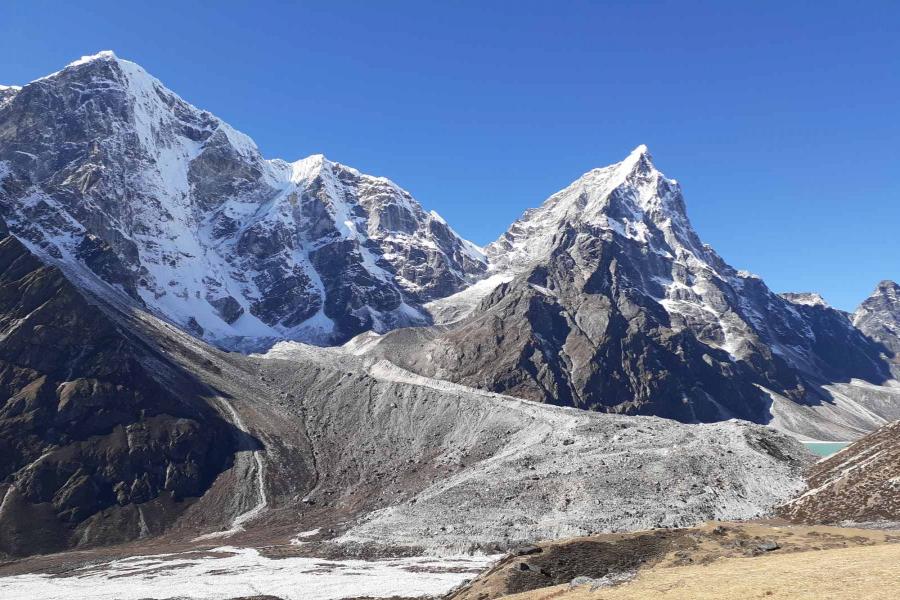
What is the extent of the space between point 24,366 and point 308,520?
95.6 m

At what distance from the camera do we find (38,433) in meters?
153

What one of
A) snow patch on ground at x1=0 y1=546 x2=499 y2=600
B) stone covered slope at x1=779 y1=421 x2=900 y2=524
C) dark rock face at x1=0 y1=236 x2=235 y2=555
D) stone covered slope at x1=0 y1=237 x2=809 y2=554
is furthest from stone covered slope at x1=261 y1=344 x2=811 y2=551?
dark rock face at x1=0 y1=236 x2=235 y2=555

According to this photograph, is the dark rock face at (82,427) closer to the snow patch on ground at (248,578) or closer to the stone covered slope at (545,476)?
the snow patch on ground at (248,578)

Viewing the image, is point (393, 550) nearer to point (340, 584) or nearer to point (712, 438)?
point (340, 584)

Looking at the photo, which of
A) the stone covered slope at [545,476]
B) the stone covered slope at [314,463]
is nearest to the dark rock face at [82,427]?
the stone covered slope at [314,463]

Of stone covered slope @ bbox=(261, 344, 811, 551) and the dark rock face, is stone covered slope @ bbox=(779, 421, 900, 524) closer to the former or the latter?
stone covered slope @ bbox=(261, 344, 811, 551)

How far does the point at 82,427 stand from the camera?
158m

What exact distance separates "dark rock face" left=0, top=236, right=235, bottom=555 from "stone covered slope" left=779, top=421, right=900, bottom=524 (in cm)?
13086

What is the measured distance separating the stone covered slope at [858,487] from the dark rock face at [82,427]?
429 feet

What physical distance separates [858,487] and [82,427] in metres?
169

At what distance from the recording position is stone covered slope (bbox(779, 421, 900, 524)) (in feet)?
246

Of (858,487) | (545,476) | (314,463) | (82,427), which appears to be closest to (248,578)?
(545,476)

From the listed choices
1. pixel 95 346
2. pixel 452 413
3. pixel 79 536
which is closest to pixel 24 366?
pixel 95 346

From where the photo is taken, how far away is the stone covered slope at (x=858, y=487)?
75.1m
